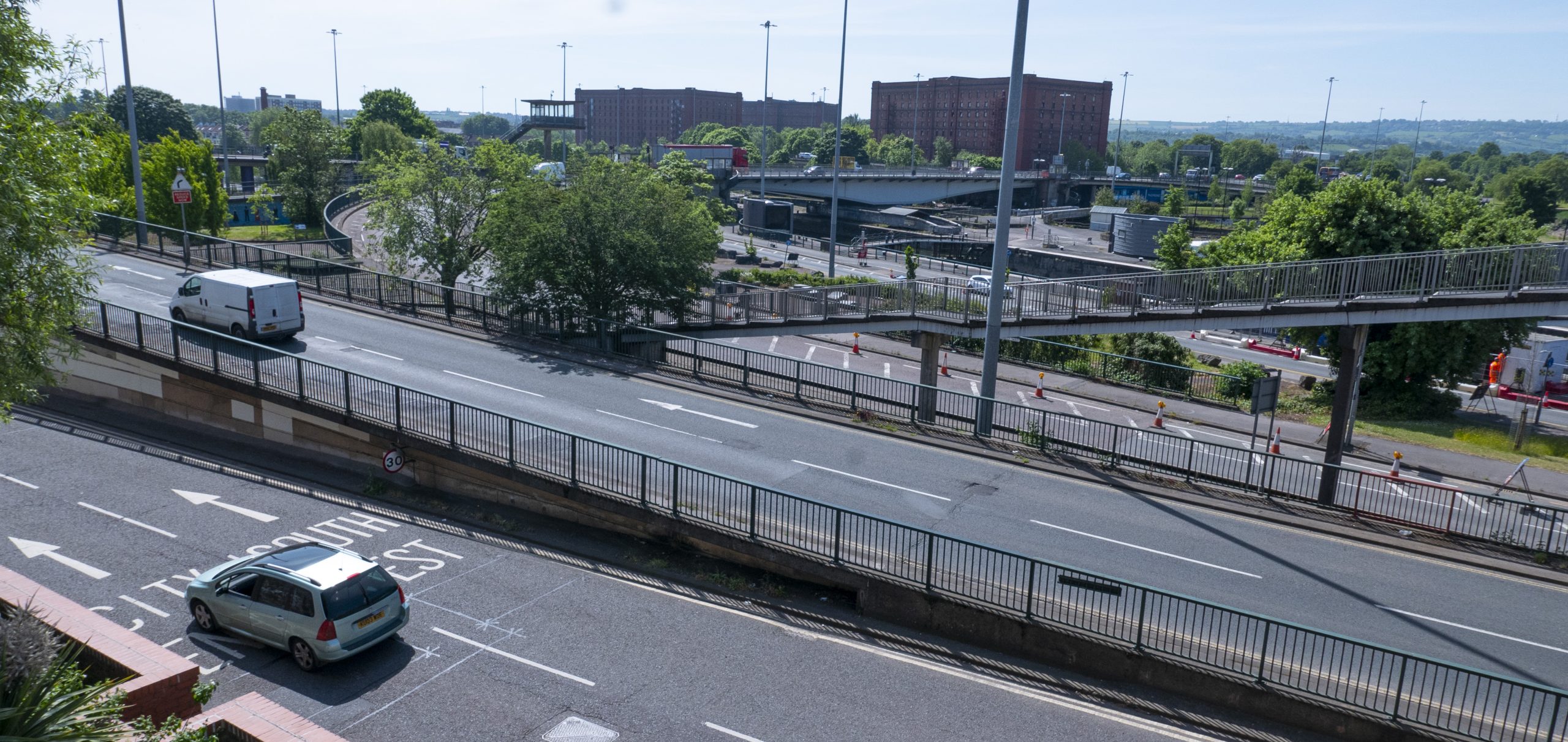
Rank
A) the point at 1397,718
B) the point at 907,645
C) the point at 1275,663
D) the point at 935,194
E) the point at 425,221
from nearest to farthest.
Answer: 1. the point at 1397,718
2. the point at 1275,663
3. the point at 907,645
4. the point at 425,221
5. the point at 935,194

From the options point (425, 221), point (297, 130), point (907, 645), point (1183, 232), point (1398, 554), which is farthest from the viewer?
point (297, 130)

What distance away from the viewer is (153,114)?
118312 mm

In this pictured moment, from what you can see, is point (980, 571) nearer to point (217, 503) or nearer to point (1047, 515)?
point (1047, 515)

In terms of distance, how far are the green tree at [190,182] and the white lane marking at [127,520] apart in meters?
36.3

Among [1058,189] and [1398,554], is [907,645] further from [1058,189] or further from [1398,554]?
[1058,189]

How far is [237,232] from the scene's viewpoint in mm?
64938

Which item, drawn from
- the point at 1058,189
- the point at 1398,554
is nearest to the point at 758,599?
the point at 1398,554

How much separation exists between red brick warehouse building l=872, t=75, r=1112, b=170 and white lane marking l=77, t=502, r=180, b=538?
157525 mm

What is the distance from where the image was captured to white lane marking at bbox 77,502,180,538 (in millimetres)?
16625

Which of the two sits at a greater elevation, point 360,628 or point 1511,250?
point 1511,250

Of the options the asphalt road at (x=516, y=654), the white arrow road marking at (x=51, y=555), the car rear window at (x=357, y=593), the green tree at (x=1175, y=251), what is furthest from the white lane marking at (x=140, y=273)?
the green tree at (x=1175, y=251)

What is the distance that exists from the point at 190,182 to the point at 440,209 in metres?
26.7

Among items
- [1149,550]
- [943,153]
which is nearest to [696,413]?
[1149,550]

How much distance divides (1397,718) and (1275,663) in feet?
4.63
